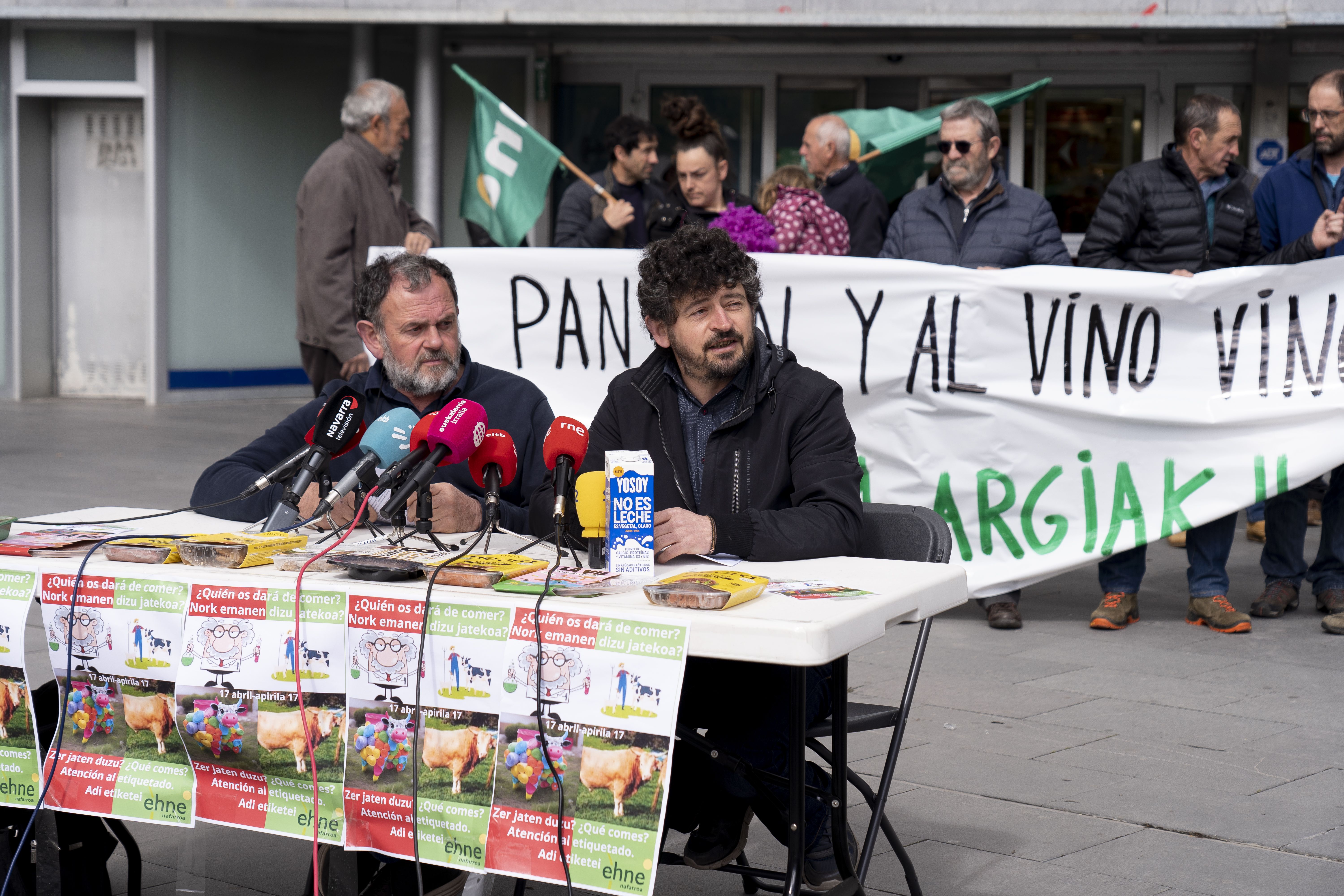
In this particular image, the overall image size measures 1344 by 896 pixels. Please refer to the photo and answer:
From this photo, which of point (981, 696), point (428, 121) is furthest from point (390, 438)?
point (428, 121)

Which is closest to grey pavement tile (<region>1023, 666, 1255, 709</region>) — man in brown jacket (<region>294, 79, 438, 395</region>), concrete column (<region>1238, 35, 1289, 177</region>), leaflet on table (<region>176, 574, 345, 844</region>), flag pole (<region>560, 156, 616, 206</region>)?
leaflet on table (<region>176, 574, 345, 844</region>)

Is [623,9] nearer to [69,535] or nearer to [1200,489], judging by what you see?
[1200,489]

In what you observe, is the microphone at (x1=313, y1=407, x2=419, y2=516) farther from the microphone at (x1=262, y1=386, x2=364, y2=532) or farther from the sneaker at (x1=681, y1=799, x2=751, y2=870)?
the sneaker at (x1=681, y1=799, x2=751, y2=870)

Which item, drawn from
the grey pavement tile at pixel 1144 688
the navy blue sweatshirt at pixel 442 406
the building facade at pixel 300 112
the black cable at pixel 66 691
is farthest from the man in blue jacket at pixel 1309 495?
the building facade at pixel 300 112

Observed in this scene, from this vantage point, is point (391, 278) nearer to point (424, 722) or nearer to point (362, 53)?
point (424, 722)

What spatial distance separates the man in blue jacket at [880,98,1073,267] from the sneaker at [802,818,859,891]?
11.9ft

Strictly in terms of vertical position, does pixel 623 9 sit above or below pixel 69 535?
above

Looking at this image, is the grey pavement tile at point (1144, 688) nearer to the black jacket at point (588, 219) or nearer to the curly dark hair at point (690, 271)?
the curly dark hair at point (690, 271)

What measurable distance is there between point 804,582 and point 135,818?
4.53 feet

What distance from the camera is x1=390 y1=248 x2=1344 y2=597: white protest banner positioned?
6238 millimetres

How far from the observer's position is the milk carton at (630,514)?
9.40 feet

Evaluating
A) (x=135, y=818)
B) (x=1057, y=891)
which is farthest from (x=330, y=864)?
(x=1057, y=891)

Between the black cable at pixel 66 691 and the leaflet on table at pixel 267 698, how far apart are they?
0.27m

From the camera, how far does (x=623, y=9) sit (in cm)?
1236
